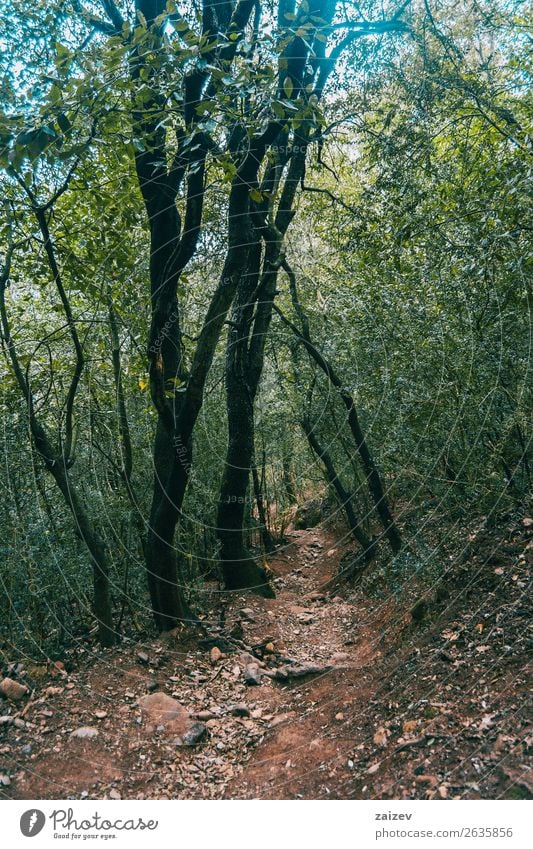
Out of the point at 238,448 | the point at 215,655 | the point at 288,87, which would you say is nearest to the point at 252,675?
the point at 215,655

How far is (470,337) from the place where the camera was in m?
5.66

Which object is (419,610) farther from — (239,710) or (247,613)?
(239,710)

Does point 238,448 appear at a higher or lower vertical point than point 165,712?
higher

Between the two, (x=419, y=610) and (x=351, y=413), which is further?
(x=351, y=413)

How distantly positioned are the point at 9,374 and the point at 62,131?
10.3ft

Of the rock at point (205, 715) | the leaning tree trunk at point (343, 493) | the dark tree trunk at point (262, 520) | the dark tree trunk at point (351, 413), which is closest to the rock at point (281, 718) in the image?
the rock at point (205, 715)

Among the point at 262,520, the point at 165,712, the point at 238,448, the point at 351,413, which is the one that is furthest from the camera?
the point at 262,520

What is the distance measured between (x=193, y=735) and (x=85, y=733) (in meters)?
0.79

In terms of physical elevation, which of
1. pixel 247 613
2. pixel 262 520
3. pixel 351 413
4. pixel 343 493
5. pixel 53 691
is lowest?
pixel 53 691

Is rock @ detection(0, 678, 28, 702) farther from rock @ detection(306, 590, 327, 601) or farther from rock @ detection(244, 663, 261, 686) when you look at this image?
rock @ detection(306, 590, 327, 601)

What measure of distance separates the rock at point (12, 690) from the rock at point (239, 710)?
174 cm

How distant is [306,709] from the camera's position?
182 inches

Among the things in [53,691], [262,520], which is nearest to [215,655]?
[53,691]

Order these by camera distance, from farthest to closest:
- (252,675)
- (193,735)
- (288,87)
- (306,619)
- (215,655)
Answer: (306,619) → (215,655) → (252,675) → (193,735) → (288,87)
